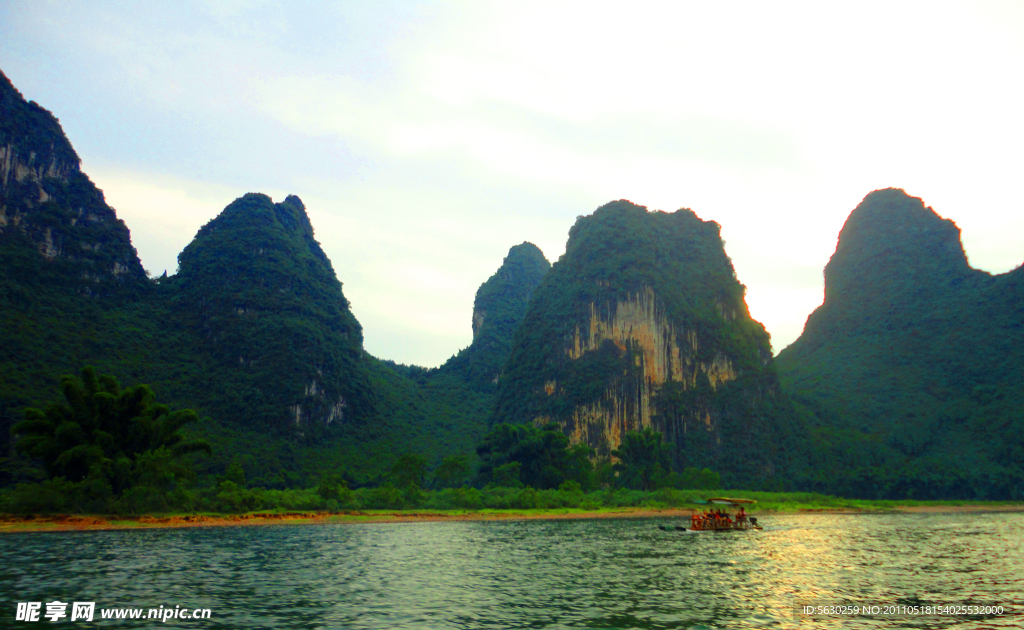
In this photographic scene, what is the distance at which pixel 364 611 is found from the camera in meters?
15.2

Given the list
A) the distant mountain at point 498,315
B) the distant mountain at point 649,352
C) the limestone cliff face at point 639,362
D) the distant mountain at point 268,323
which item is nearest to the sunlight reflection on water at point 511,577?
the distant mountain at point 268,323

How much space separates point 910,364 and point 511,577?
433ft

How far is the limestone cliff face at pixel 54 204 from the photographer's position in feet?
293

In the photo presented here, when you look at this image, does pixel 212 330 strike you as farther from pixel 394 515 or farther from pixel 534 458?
pixel 394 515

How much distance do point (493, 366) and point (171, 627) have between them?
128359mm

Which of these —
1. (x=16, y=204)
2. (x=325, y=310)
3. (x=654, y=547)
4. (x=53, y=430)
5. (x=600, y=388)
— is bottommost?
(x=654, y=547)

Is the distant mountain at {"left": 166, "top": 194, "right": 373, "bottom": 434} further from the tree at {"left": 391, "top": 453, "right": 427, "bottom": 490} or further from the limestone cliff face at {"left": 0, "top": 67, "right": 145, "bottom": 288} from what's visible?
the tree at {"left": 391, "top": 453, "right": 427, "bottom": 490}

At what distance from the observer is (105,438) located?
3997cm

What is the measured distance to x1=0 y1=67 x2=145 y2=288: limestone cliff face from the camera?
3511 inches

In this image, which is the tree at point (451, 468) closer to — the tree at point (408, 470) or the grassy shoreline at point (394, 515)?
the tree at point (408, 470)

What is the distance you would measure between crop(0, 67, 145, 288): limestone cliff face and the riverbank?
214 ft

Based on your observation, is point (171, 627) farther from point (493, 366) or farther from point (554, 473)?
point (493, 366)

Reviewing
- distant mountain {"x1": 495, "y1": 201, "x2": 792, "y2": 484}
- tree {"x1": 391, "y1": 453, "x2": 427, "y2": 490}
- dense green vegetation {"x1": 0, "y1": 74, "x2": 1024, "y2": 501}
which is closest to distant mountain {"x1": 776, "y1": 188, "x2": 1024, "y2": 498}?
Answer: dense green vegetation {"x1": 0, "y1": 74, "x2": 1024, "y2": 501}

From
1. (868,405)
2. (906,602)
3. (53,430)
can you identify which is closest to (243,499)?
(53,430)
